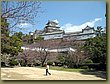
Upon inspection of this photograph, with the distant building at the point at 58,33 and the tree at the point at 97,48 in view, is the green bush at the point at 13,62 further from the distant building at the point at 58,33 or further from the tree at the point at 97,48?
A: the tree at the point at 97,48

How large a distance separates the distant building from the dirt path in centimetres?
48

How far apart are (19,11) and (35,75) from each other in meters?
0.90

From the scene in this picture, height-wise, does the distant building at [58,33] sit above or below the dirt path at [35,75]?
above

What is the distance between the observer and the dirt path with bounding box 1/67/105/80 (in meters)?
4.21

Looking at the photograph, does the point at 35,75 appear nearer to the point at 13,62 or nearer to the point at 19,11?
the point at 13,62

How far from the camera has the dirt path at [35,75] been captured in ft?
13.8

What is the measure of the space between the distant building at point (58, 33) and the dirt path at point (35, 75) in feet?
1.58

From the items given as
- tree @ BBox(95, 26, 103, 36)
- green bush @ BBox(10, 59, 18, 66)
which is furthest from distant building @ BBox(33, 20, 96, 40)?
green bush @ BBox(10, 59, 18, 66)

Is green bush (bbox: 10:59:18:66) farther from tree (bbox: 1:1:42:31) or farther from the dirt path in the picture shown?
tree (bbox: 1:1:42:31)

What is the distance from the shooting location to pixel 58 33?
434 cm

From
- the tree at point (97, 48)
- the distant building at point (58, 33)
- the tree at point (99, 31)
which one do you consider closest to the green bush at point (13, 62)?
the distant building at point (58, 33)

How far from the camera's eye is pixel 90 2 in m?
4.27

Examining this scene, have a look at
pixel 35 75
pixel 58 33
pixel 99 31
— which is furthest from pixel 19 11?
pixel 99 31

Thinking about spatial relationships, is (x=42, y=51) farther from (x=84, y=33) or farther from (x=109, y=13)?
(x=109, y=13)
